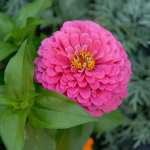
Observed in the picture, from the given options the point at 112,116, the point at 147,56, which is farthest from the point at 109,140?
the point at 147,56

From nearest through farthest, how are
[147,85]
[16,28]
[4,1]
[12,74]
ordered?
1. [12,74]
2. [16,28]
3. [147,85]
4. [4,1]

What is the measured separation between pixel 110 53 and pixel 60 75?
15cm

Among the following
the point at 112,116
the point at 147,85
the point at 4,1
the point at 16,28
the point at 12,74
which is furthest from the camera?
the point at 4,1

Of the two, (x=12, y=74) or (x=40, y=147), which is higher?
(x=12, y=74)

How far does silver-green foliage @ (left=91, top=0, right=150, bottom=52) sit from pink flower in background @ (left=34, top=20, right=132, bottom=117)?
0.42 meters

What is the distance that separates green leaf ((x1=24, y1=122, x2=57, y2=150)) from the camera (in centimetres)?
49

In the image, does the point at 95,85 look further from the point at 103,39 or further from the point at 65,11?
the point at 65,11

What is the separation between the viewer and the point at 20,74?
438mm

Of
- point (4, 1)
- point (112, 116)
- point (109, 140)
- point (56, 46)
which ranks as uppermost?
point (56, 46)

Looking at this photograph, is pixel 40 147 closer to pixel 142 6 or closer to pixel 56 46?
pixel 56 46

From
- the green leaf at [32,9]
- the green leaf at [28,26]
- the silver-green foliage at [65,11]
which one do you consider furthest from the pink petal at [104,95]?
the silver-green foliage at [65,11]

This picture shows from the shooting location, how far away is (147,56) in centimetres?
94

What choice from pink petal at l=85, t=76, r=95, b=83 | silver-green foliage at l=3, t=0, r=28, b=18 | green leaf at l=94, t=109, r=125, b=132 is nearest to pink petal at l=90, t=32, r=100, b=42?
pink petal at l=85, t=76, r=95, b=83

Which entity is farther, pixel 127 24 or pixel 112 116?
pixel 127 24
